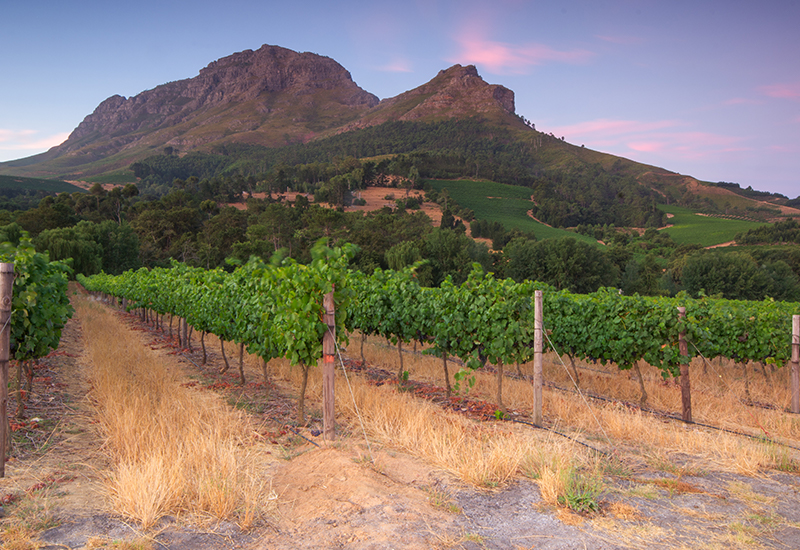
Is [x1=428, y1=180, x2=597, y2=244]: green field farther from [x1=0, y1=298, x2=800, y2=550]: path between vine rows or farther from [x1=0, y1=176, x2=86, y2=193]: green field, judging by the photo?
[x1=0, y1=176, x2=86, y2=193]: green field

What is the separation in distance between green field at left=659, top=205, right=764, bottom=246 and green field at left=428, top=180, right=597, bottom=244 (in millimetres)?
19846

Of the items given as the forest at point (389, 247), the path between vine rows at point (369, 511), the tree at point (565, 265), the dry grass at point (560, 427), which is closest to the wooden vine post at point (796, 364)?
the dry grass at point (560, 427)

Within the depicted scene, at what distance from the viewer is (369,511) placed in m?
3.88

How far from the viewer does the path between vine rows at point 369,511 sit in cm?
344

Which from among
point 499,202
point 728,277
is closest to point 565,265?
point 728,277

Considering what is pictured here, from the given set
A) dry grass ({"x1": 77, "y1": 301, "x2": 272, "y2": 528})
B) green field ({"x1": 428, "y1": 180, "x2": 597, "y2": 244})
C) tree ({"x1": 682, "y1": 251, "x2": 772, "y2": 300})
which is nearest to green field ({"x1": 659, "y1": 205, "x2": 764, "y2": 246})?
green field ({"x1": 428, "y1": 180, "x2": 597, "y2": 244})

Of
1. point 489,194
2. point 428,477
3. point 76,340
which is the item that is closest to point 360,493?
point 428,477

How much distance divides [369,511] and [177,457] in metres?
2.03

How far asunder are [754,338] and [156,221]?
6783cm

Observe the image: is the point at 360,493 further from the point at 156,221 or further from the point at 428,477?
the point at 156,221

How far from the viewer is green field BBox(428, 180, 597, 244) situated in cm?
8819

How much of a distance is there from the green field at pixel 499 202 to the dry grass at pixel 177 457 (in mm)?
80169

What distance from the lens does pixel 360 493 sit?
4.18 m

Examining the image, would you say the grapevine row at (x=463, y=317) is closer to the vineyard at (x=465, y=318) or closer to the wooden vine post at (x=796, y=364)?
the vineyard at (x=465, y=318)
